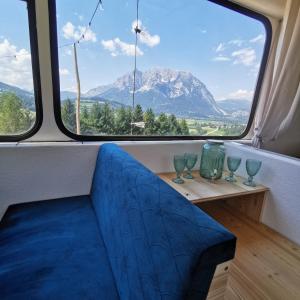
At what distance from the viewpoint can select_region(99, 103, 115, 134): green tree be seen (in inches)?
65.1

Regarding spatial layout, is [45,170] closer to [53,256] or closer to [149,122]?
[53,256]

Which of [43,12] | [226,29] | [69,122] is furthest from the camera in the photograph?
[226,29]

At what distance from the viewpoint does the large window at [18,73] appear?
1272mm

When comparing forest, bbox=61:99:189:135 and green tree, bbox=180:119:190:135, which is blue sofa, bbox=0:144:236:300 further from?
green tree, bbox=180:119:190:135

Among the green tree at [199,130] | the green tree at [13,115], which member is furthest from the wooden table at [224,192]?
the green tree at [13,115]

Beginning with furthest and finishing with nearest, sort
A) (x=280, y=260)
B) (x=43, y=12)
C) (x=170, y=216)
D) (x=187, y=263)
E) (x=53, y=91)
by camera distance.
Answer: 1. (x=53, y=91)
2. (x=43, y=12)
3. (x=280, y=260)
4. (x=170, y=216)
5. (x=187, y=263)

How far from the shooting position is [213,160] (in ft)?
5.09

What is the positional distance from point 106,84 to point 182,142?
0.82 meters

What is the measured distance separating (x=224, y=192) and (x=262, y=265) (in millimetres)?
461

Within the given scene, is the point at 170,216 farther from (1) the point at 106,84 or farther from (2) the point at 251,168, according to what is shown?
(1) the point at 106,84

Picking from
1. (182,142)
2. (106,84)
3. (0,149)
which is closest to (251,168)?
(182,142)

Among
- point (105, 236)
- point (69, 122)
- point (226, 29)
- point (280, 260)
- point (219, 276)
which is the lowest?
point (280, 260)

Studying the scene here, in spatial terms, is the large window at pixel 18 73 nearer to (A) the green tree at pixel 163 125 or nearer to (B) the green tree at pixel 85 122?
(B) the green tree at pixel 85 122

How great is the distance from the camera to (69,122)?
1541mm
